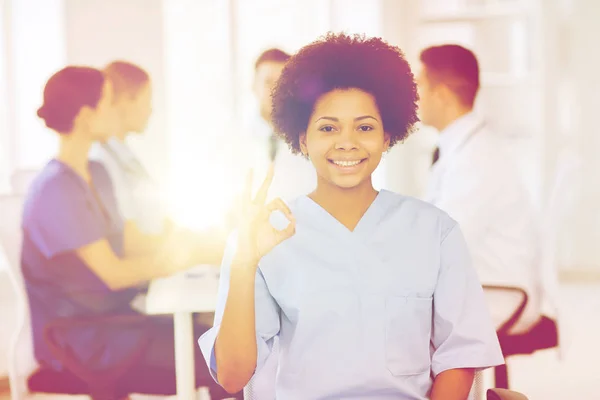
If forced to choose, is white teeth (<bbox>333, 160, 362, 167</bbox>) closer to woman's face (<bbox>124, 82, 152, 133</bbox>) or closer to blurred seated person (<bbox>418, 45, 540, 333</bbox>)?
blurred seated person (<bbox>418, 45, 540, 333</bbox>)

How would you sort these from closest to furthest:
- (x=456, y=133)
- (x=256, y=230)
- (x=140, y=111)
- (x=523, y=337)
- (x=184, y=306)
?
(x=256, y=230) < (x=184, y=306) < (x=523, y=337) < (x=456, y=133) < (x=140, y=111)

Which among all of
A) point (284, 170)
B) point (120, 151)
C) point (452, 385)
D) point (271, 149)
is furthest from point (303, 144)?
point (120, 151)

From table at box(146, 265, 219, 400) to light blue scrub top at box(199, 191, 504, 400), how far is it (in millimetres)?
435

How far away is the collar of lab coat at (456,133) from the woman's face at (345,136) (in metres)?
0.91

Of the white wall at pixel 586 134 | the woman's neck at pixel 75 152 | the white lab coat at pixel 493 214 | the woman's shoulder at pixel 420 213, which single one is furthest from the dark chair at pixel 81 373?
the white wall at pixel 586 134

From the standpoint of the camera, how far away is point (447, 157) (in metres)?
2.00

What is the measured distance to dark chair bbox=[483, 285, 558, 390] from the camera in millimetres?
1850

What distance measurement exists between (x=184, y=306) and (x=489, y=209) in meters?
0.89

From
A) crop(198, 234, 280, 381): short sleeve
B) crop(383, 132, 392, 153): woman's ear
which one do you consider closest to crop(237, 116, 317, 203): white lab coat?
crop(383, 132, 392, 153): woman's ear

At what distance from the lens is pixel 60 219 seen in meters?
1.70

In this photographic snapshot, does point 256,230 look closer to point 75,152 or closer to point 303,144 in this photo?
point 303,144

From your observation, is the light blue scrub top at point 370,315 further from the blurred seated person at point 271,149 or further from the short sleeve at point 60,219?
the blurred seated person at point 271,149

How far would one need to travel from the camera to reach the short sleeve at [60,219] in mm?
1689

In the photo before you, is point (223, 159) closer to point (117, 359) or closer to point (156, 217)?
point (156, 217)
